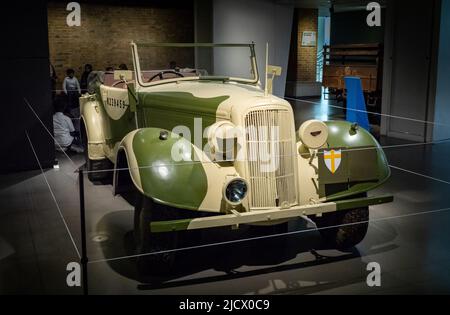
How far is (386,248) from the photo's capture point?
4.56 meters

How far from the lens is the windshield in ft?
18.7

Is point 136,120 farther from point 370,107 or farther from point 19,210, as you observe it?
point 370,107

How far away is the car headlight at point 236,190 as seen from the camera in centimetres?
384

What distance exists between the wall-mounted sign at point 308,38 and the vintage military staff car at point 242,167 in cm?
1356

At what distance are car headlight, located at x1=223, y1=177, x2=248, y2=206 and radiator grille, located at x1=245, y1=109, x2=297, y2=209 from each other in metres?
0.14

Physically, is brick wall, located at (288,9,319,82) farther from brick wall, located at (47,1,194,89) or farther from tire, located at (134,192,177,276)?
tire, located at (134,192,177,276)

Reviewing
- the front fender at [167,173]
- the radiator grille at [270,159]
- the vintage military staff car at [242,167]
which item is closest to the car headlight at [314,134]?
the vintage military staff car at [242,167]

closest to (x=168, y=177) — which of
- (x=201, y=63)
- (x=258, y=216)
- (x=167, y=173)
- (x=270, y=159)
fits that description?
(x=167, y=173)

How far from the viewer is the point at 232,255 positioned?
4391 millimetres

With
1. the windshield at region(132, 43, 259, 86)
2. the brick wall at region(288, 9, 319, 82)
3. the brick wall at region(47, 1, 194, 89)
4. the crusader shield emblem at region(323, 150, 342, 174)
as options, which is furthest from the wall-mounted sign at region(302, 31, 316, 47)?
the crusader shield emblem at region(323, 150, 342, 174)

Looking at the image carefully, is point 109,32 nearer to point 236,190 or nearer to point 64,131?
point 64,131

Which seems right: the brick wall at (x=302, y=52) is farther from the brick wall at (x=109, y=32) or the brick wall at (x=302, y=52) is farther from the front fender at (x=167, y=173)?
the front fender at (x=167, y=173)

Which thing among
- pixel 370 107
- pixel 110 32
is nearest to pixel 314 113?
pixel 370 107

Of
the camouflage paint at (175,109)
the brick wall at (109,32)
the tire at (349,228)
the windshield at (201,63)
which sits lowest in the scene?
the tire at (349,228)
